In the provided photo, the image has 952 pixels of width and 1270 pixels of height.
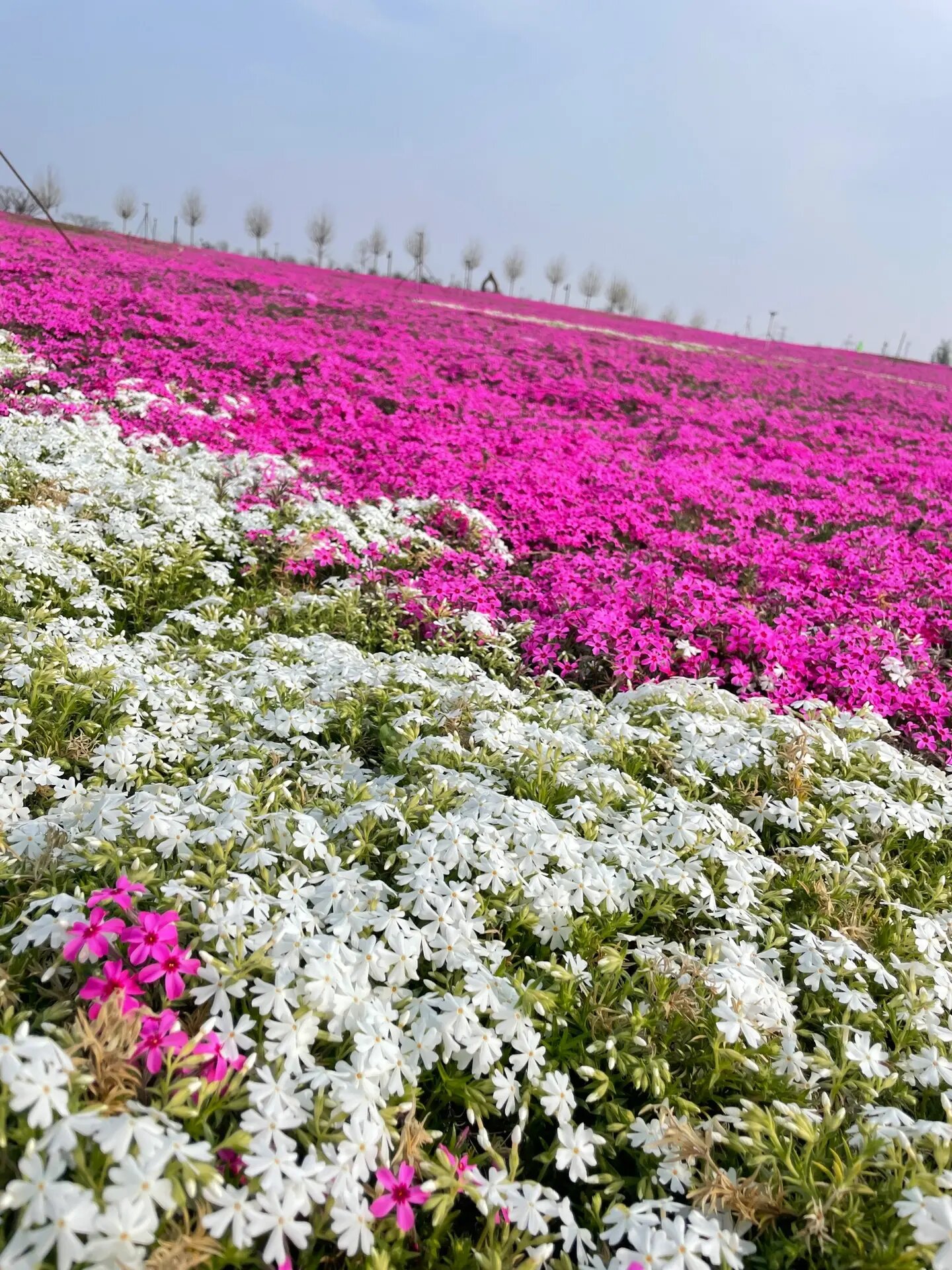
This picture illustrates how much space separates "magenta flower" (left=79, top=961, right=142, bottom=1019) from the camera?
2090 mm

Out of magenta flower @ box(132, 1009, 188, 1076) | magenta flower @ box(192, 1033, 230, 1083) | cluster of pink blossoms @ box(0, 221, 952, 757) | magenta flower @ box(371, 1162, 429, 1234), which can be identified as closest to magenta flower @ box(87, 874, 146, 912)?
magenta flower @ box(132, 1009, 188, 1076)

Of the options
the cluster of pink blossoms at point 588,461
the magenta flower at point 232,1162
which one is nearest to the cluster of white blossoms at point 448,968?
the magenta flower at point 232,1162

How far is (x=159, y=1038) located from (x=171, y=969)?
23cm

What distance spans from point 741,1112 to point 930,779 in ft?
8.11

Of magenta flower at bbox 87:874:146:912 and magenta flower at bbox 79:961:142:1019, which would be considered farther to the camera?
magenta flower at bbox 87:874:146:912

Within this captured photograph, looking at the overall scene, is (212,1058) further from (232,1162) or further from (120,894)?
(120,894)

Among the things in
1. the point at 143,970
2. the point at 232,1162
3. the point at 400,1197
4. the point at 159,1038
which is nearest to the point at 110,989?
the point at 143,970

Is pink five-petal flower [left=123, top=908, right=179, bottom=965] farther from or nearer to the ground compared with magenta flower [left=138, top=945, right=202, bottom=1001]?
farther from the ground

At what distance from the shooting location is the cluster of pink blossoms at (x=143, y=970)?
202 cm

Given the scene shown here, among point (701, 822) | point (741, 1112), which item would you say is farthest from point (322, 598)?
point (741, 1112)

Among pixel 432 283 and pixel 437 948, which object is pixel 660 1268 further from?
pixel 432 283

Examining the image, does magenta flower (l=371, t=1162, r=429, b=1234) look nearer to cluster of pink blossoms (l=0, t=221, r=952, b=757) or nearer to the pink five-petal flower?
the pink five-petal flower

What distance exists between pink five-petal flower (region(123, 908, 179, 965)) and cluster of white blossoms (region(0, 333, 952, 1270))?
1 cm

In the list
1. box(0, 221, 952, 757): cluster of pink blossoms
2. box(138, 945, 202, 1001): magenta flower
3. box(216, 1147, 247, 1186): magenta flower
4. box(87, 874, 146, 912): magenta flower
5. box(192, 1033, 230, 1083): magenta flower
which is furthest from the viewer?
A: box(0, 221, 952, 757): cluster of pink blossoms
